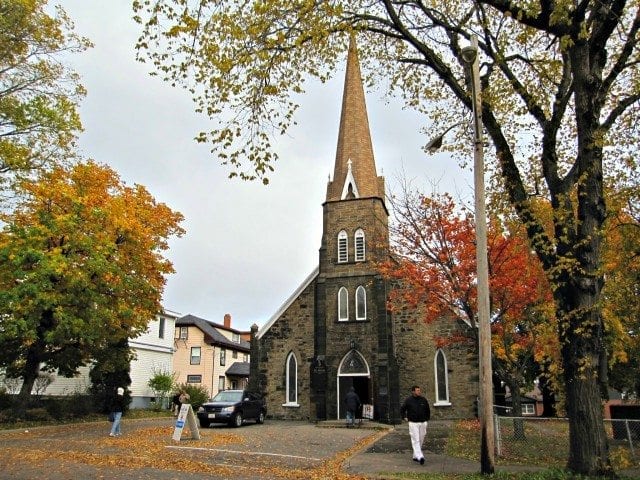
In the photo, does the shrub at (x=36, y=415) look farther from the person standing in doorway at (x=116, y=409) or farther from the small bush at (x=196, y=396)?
the small bush at (x=196, y=396)

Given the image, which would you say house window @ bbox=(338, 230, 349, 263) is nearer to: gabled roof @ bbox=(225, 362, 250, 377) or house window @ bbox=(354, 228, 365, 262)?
house window @ bbox=(354, 228, 365, 262)

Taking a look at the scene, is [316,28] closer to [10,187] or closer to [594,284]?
[594,284]

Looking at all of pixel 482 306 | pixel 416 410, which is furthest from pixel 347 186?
pixel 482 306

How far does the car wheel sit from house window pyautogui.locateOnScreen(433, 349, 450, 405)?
31.7ft

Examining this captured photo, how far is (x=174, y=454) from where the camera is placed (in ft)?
44.8

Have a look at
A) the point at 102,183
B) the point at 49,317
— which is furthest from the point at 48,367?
the point at 102,183

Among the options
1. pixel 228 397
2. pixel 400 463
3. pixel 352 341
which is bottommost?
pixel 400 463

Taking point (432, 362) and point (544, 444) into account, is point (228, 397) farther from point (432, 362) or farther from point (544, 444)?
point (544, 444)

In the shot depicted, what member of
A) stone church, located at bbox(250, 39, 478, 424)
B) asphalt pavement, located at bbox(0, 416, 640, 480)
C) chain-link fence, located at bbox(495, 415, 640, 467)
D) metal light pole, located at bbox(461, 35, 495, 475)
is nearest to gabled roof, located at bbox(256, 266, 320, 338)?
stone church, located at bbox(250, 39, 478, 424)

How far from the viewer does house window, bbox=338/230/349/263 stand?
29188 millimetres

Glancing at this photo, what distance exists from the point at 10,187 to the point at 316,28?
1635 cm

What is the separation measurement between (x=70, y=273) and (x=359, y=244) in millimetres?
14514

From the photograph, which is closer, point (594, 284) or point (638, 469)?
point (594, 284)

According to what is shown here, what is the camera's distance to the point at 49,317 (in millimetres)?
23344
